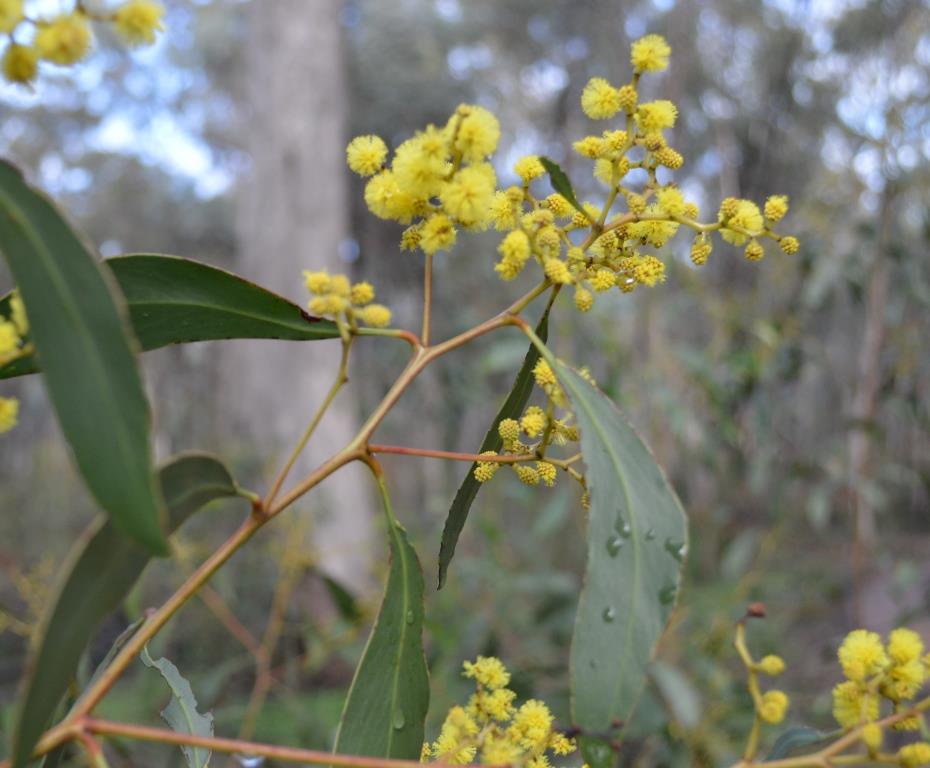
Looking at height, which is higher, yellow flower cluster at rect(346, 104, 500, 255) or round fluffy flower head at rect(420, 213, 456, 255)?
yellow flower cluster at rect(346, 104, 500, 255)

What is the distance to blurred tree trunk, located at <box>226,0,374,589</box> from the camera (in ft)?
15.4

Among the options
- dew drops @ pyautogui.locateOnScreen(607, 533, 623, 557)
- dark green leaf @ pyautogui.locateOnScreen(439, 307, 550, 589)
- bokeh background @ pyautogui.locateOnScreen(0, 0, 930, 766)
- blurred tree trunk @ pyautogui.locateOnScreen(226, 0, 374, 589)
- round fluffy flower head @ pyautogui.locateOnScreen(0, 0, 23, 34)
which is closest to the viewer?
round fluffy flower head @ pyautogui.locateOnScreen(0, 0, 23, 34)

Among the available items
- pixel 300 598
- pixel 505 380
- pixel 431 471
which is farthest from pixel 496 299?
pixel 300 598

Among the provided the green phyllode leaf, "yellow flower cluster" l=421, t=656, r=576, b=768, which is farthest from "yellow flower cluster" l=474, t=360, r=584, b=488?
"yellow flower cluster" l=421, t=656, r=576, b=768

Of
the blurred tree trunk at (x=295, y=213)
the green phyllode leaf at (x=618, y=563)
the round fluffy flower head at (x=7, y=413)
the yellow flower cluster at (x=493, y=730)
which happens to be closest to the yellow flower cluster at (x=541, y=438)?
the green phyllode leaf at (x=618, y=563)

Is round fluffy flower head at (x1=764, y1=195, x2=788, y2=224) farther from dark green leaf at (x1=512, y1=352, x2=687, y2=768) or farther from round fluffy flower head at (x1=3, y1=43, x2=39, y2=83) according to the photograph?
round fluffy flower head at (x1=3, y1=43, x2=39, y2=83)

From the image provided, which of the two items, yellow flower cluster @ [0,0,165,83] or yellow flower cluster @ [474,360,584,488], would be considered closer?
yellow flower cluster @ [0,0,165,83]

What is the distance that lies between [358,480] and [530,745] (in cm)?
427

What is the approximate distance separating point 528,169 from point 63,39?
0.27 m

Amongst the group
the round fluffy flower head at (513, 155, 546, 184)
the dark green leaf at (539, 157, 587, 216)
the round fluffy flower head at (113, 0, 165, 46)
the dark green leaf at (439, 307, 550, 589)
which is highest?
the round fluffy flower head at (513, 155, 546, 184)

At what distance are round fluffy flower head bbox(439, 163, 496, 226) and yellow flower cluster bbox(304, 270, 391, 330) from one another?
0.07m

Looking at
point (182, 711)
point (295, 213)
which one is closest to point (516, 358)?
point (182, 711)

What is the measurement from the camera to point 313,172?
5.12 metres

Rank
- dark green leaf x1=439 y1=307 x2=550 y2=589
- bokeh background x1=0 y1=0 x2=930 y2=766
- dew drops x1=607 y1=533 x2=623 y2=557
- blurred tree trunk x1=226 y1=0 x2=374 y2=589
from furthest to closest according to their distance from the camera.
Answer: blurred tree trunk x1=226 y1=0 x2=374 y2=589
bokeh background x1=0 y1=0 x2=930 y2=766
dark green leaf x1=439 y1=307 x2=550 y2=589
dew drops x1=607 y1=533 x2=623 y2=557
